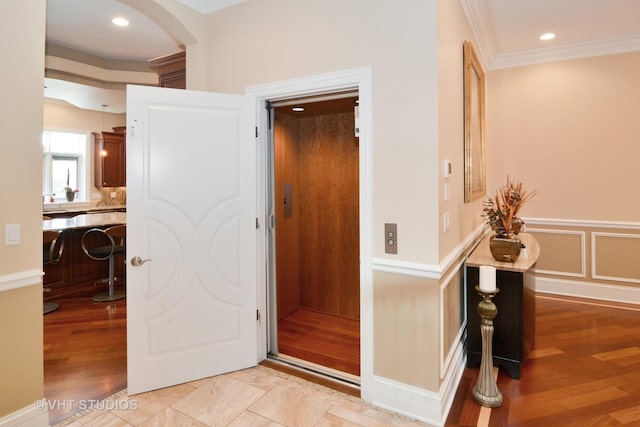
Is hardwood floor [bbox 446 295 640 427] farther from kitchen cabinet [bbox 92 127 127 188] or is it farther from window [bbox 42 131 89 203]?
window [bbox 42 131 89 203]

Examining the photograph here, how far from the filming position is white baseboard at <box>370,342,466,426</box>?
213 centimetres

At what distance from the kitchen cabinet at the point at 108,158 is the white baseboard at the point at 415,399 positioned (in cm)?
Result: 713

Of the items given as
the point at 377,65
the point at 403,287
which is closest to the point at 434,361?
the point at 403,287

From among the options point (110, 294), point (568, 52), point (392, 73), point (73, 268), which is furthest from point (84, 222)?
point (568, 52)

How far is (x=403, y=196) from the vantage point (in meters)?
2.20

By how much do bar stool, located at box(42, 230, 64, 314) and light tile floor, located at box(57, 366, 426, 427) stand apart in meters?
2.31

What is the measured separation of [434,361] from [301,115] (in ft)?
9.18

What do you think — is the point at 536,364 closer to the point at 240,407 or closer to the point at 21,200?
the point at 240,407

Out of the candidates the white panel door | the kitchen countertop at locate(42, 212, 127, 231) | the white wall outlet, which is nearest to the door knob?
the white panel door

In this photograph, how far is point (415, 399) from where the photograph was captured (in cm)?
219

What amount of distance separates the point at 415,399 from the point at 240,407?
1090mm

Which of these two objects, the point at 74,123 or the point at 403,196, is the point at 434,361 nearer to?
the point at 403,196

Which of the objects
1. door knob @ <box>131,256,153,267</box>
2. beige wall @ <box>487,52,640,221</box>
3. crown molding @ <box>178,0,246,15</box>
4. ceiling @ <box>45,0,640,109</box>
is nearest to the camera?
door knob @ <box>131,256,153,267</box>

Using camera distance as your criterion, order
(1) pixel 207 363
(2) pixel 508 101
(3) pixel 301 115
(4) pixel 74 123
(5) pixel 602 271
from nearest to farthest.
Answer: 1. (1) pixel 207 363
2. (3) pixel 301 115
3. (5) pixel 602 271
4. (2) pixel 508 101
5. (4) pixel 74 123
